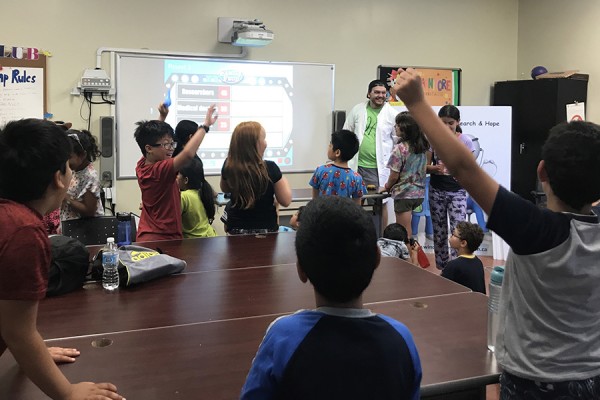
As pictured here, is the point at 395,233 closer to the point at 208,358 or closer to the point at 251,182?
the point at 251,182

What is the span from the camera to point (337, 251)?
0.90m

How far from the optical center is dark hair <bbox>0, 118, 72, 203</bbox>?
1124mm

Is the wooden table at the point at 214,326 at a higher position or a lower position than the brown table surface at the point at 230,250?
lower

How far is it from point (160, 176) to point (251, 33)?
2751 millimetres

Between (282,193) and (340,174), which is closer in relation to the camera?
(282,193)

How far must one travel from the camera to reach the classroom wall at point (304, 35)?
479 cm

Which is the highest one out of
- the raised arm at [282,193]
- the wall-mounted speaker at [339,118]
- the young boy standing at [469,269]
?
the wall-mounted speaker at [339,118]

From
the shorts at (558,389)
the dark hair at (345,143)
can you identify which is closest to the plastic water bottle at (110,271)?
the shorts at (558,389)

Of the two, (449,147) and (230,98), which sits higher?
(230,98)

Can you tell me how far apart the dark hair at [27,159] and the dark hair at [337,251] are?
60 centimetres

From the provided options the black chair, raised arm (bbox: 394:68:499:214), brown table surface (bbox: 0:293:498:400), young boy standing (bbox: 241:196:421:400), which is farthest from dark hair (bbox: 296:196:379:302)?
the black chair

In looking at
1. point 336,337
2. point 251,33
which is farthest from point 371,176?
point 336,337

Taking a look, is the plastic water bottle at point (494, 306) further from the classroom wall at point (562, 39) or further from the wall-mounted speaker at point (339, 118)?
the classroom wall at point (562, 39)

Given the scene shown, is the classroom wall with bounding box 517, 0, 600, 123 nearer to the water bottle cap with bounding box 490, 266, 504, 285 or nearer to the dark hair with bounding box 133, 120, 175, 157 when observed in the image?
the dark hair with bounding box 133, 120, 175, 157
